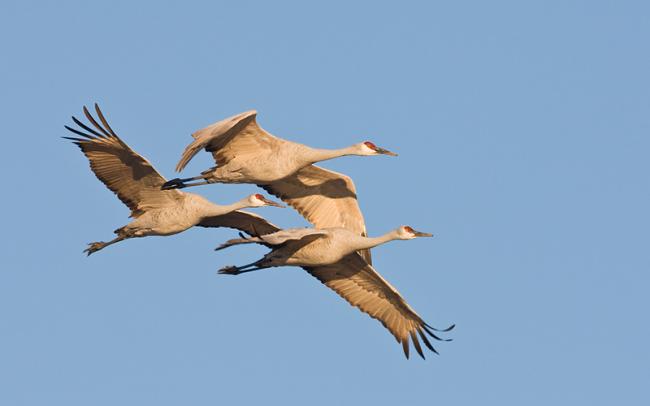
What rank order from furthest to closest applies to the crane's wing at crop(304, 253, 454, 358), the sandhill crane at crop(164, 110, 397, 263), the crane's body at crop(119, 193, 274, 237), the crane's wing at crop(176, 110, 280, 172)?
the crane's wing at crop(304, 253, 454, 358), the crane's body at crop(119, 193, 274, 237), the sandhill crane at crop(164, 110, 397, 263), the crane's wing at crop(176, 110, 280, 172)

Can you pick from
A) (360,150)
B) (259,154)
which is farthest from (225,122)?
(360,150)

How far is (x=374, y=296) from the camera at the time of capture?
2686cm

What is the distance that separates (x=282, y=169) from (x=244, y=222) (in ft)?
6.75

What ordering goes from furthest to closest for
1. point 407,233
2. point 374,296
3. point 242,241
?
point 374,296 < point 407,233 < point 242,241

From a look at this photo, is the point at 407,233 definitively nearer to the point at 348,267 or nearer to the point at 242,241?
the point at 348,267

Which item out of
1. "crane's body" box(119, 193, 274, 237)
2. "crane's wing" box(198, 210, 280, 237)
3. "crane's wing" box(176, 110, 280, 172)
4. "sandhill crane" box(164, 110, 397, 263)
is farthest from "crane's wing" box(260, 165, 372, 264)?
"crane's body" box(119, 193, 274, 237)

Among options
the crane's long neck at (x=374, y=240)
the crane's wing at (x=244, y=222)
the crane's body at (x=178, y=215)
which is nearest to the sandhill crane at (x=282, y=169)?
the crane's body at (x=178, y=215)

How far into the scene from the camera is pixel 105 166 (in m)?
25.5

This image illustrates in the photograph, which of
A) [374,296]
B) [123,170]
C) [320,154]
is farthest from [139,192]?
[374,296]

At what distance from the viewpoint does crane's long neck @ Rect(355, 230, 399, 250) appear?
25141 mm

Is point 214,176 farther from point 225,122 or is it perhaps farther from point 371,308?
point 371,308

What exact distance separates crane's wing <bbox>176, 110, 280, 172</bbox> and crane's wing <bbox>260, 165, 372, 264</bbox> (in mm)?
1722

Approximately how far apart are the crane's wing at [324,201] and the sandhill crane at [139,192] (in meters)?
1.40

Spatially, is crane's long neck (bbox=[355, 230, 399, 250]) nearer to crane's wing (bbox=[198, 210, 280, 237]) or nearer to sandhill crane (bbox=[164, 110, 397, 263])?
sandhill crane (bbox=[164, 110, 397, 263])
